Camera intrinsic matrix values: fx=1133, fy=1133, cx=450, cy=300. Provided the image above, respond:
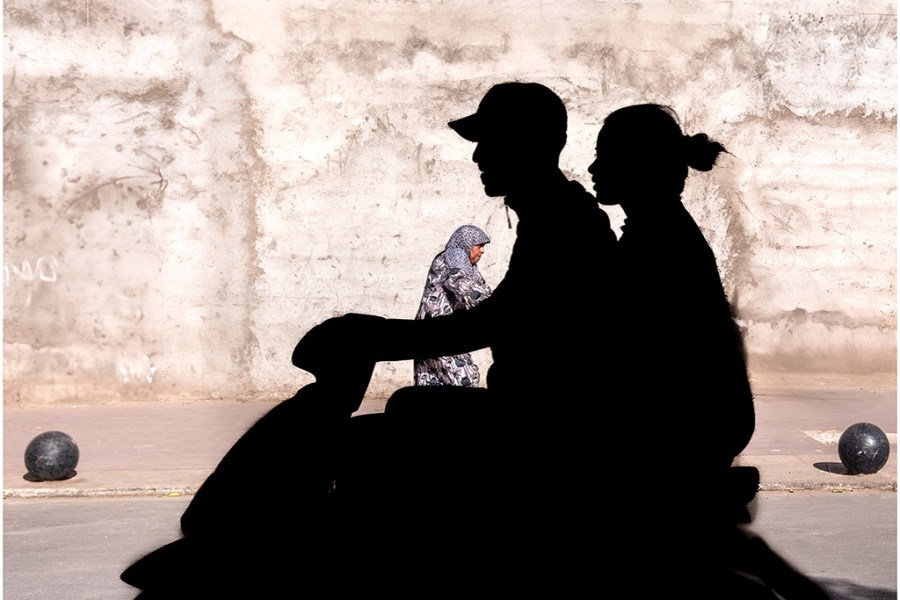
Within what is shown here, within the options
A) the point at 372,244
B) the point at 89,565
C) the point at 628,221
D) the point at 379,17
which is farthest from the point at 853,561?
the point at 379,17

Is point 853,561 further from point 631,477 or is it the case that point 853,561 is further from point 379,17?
point 379,17

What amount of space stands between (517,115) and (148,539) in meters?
5.40

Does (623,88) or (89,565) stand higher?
(623,88)

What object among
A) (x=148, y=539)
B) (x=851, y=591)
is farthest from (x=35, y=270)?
(x=851, y=591)

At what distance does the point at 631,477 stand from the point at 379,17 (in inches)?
375

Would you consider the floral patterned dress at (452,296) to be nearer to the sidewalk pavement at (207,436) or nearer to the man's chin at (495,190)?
the sidewalk pavement at (207,436)

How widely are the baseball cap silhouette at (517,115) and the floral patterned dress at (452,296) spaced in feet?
22.1

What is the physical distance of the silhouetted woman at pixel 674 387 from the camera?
1.66 meters

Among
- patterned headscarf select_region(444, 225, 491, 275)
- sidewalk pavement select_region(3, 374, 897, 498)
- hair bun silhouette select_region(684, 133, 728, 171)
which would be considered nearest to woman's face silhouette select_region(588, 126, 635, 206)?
hair bun silhouette select_region(684, 133, 728, 171)

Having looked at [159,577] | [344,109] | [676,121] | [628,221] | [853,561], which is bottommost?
[853,561]

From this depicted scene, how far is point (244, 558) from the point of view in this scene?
1.43 meters

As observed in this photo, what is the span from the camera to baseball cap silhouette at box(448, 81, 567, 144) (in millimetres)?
1709

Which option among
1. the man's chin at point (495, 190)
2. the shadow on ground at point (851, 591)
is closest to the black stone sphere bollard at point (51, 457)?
the shadow on ground at point (851, 591)

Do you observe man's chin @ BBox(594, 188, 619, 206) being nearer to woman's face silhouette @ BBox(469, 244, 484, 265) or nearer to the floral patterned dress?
the floral patterned dress
